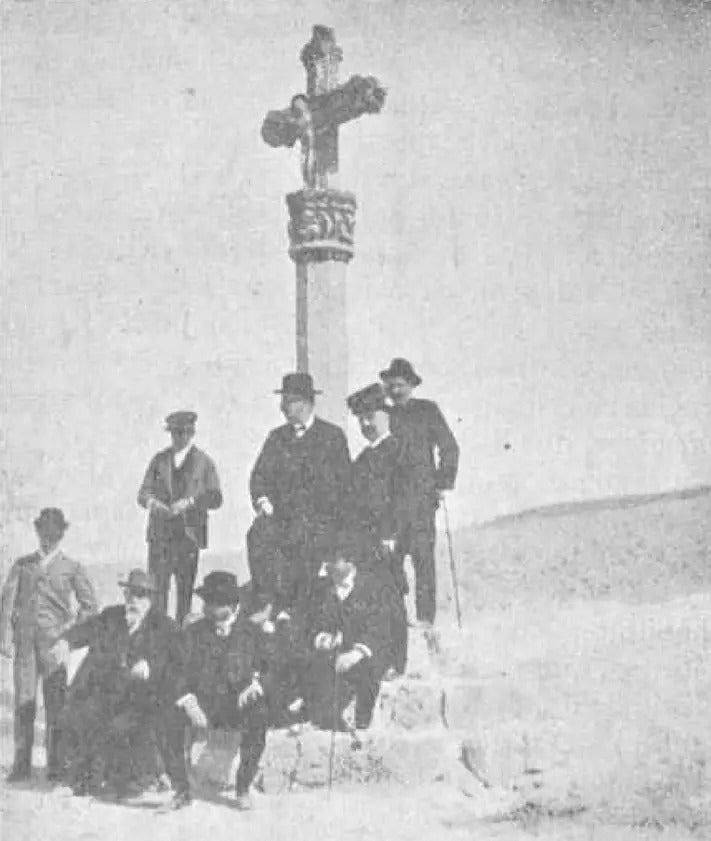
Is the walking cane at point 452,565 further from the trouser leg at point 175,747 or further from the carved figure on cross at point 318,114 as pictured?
the carved figure on cross at point 318,114

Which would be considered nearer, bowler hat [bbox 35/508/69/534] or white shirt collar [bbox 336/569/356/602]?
white shirt collar [bbox 336/569/356/602]

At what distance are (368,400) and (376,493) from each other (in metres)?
0.32

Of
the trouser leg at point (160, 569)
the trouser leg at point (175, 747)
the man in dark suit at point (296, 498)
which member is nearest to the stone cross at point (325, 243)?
the man in dark suit at point (296, 498)

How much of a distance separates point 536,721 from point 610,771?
0.86 ft

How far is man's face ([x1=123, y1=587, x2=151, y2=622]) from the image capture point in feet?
11.5

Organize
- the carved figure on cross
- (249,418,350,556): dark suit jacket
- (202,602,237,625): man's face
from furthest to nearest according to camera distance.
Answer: the carved figure on cross, (249,418,350,556): dark suit jacket, (202,602,237,625): man's face

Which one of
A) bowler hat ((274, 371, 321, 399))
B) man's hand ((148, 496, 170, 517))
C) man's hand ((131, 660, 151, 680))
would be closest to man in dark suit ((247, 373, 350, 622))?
bowler hat ((274, 371, 321, 399))

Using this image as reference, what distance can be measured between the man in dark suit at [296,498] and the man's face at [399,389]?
0.80 feet

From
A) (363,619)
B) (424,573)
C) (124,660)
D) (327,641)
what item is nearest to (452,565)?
(424,573)

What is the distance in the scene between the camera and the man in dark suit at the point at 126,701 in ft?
11.2

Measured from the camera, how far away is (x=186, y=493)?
380 cm

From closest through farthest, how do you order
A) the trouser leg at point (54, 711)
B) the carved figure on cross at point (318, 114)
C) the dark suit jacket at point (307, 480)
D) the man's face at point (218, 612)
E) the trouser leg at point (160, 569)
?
the man's face at point (218, 612)
the trouser leg at point (54, 711)
the dark suit jacket at point (307, 480)
the trouser leg at point (160, 569)
the carved figure on cross at point (318, 114)

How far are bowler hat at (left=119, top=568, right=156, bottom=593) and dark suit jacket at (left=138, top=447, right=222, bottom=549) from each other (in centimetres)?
26

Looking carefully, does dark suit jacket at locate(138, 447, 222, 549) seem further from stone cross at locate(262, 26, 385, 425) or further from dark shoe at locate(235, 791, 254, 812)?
dark shoe at locate(235, 791, 254, 812)
